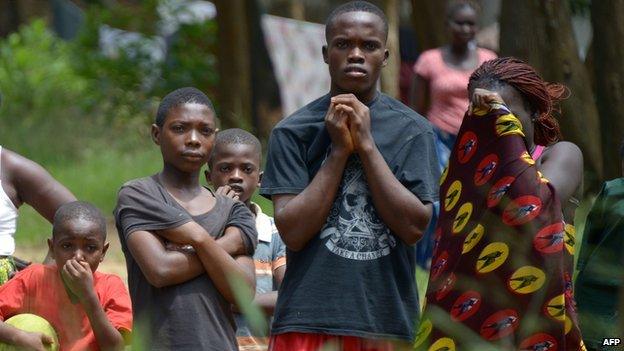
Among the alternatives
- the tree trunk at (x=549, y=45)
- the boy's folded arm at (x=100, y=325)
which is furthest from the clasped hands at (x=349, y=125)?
the tree trunk at (x=549, y=45)

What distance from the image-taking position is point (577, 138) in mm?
8797

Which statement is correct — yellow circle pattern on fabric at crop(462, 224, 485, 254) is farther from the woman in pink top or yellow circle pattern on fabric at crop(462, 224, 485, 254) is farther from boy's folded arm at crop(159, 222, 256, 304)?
the woman in pink top

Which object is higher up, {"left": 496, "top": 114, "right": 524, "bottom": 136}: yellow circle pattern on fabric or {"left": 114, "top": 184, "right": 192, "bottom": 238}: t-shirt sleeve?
{"left": 496, "top": 114, "right": 524, "bottom": 136}: yellow circle pattern on fabric

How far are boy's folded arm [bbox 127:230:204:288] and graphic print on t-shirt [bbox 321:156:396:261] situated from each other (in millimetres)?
567

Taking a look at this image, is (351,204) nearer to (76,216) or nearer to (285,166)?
(285,166)

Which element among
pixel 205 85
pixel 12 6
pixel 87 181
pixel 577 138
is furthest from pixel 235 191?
pixel 12 6

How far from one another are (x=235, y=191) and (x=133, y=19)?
10853 mm

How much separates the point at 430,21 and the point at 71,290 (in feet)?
24.0

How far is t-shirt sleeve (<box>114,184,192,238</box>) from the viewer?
516 centimetres

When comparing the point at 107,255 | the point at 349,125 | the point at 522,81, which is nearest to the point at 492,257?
the point at 349,125

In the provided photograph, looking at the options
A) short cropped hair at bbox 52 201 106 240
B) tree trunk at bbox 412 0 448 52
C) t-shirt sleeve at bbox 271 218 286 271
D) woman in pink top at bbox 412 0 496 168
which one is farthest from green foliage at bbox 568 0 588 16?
short cropped hair at bbox 52 201 106 240

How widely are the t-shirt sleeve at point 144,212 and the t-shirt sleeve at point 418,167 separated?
0.77 meters

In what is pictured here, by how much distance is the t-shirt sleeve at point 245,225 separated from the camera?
17.4 ft

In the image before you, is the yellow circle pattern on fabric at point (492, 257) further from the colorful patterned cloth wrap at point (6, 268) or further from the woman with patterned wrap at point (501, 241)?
the colorful patterned cloth wrap at point (6, 268)
